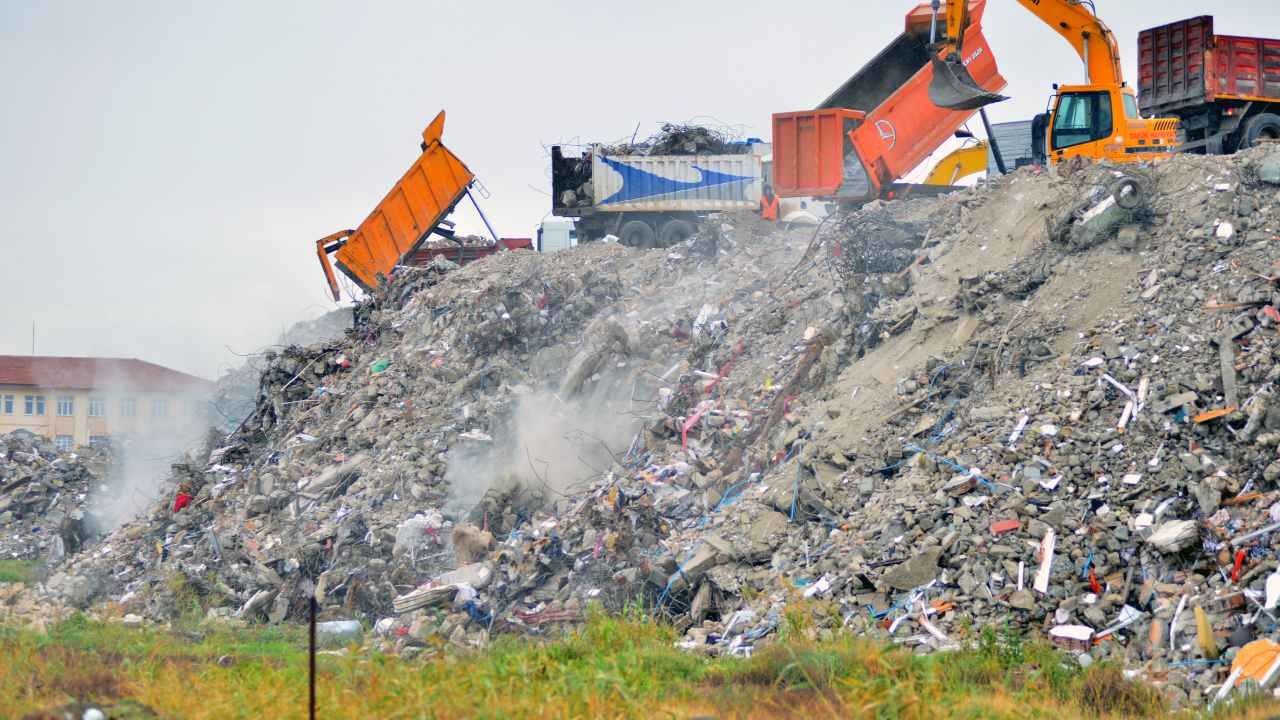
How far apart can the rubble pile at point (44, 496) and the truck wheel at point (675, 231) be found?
32.1 ft

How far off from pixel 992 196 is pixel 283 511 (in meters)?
8.41

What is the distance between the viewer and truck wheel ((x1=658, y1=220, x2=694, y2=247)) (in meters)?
19.4

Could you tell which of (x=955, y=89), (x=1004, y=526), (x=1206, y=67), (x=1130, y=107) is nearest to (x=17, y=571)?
(x=1004, y=526)

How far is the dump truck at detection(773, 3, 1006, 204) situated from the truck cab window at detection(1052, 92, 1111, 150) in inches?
62.3

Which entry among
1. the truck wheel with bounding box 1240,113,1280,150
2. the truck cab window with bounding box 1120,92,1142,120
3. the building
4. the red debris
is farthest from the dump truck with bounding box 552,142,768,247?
the building

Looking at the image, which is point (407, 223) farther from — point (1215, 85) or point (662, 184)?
point (1215, 85)

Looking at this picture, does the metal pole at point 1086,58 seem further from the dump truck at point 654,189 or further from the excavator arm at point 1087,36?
the dump truck at point 654,189

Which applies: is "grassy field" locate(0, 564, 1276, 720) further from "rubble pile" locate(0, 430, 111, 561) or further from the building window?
the building window

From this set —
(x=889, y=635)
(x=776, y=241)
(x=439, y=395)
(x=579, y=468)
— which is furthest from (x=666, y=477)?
(x=776, y=241)

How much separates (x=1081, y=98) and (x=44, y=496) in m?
16.3

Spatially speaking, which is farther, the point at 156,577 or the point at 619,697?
the point at 156,577

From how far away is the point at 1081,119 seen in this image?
13.1m

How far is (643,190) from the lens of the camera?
19.6m

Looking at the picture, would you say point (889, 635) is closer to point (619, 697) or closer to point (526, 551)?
point (619, 697)
